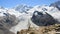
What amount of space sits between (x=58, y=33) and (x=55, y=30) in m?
1.84

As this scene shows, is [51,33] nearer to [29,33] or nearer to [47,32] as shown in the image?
[47,32]

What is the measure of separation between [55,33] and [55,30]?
165cm

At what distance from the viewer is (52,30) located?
87.7 feet

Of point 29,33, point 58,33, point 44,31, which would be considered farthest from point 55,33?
point 29,33

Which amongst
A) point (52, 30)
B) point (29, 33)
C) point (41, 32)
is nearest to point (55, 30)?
point (52, 30)

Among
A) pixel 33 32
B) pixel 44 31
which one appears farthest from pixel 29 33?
pixel 44 31

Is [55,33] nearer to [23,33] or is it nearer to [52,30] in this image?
[52,30]

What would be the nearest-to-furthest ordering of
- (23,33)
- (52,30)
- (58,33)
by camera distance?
(58,33) → (52,30) → (23,33)

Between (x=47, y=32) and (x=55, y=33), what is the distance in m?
1.22

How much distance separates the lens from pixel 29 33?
27297mm

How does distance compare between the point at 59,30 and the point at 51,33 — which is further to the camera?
the point at 59,30

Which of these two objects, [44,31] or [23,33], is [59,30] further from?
[23,33]

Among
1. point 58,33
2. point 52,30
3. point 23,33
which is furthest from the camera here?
point 23,33

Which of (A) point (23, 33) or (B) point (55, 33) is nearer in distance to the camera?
(B) point (55, 33)
